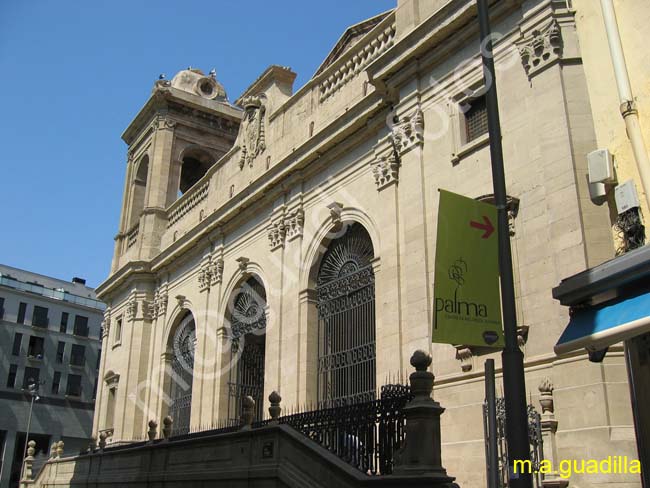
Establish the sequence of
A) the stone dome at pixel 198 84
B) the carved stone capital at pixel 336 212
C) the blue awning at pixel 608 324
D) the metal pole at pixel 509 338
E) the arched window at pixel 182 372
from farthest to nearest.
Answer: the stone dome at pixel 198 84 → the arched window at pixel 182 372 → the carved stone capital at pixel 336 212 → the blue awning at pixel 608 324 → the metal pole at pixel 509 338

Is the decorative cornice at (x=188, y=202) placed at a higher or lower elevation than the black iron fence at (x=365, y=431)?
higher

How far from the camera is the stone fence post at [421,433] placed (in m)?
8.75

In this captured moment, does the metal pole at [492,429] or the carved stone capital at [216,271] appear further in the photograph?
the carved stone capital at [216,271]

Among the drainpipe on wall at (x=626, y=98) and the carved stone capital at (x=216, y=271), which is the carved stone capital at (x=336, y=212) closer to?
the carved stone capital at (x=216, y=271)

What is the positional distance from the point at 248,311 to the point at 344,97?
7656mm

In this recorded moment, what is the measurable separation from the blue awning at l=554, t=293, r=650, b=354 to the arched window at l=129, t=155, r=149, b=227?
27714 mm

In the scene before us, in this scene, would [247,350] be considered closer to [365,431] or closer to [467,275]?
[365,431]

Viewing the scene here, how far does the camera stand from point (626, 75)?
9.29 meters

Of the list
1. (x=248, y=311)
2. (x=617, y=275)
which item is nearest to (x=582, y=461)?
(x=617, y=275)

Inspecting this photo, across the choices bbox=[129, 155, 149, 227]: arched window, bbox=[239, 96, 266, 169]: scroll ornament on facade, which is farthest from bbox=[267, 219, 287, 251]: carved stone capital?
bbox=[129, 155, 149, 227]: arched window

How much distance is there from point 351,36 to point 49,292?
42.5 m

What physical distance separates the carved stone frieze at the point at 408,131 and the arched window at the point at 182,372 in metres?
12.7

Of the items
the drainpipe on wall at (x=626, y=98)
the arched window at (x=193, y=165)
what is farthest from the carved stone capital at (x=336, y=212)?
the arched window at (x=193, y=165)

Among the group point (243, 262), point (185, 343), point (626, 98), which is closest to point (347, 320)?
point (243, 262)
